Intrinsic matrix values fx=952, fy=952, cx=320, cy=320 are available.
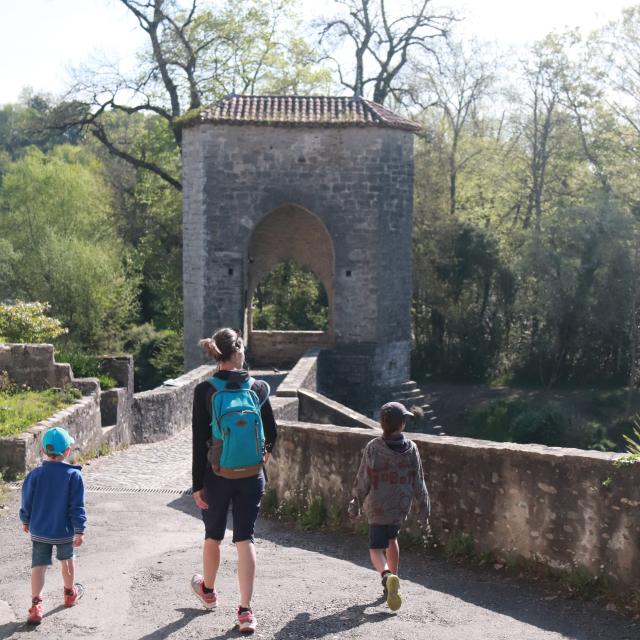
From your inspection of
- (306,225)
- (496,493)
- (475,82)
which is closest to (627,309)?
(306,225)

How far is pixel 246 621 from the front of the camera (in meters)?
4.58

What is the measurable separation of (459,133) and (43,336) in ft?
79.0

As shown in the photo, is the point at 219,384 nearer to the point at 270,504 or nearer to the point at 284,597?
the point at 284,597

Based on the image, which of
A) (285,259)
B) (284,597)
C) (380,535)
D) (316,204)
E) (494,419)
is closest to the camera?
(284,597)

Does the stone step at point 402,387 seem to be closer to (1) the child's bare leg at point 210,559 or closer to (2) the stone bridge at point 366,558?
(2) the stone bridge at point 366,558

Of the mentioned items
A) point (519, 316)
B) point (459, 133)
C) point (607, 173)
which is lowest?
point (519, 316)

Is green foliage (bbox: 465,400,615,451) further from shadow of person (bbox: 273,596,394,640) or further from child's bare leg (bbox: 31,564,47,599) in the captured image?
child's bare leg (bbox: 31,564,47,599)

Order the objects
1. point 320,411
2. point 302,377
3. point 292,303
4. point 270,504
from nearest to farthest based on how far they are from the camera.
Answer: point 270,504 → point 320,411 → point 302,377 → point 292,303

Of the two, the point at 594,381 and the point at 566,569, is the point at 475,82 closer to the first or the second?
the point at 594,381

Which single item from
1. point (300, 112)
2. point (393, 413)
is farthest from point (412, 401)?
point (393, 413)

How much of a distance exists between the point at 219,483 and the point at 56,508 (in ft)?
2.93

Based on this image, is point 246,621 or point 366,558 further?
point 366,558

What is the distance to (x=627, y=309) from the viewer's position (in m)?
27.6

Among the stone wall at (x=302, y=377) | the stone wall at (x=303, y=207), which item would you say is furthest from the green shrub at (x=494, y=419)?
the stone wall at (x=302, y=377)
